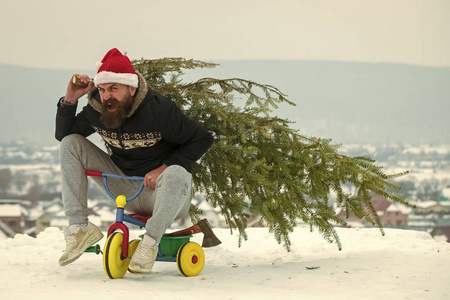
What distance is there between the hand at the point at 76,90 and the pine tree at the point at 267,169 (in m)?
0.63

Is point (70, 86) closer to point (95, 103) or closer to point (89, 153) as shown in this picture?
point (95, 103)

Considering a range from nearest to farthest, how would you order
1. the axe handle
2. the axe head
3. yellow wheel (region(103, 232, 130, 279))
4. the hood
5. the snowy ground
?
the snowy ground → yellow wheel (region(103, 232, 130, 279)) → the hood → the axe handle → the axe head

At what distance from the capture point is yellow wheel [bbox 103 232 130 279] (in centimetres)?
285

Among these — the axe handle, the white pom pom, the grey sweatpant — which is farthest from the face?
the axe handle

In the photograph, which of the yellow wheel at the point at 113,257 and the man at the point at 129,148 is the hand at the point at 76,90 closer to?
the man at the point at 129,148

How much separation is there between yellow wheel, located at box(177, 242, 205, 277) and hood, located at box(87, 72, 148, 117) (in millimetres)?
723

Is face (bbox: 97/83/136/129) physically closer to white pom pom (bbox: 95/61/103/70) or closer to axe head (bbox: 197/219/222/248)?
white pom pom (bbox: 95/61/103/70)

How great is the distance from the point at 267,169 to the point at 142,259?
→ 965 mm

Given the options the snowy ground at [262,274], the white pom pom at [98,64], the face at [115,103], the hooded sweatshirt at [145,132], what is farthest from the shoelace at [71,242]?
the white pom pom at [98,64]

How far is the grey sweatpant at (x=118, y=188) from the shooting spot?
2.88 meters

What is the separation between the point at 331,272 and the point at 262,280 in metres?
0.42

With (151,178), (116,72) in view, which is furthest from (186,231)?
(116,72)

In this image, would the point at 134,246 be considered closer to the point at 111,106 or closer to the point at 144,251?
the point at 144,251

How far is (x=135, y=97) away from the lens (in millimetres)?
2996
